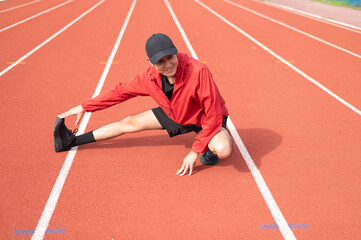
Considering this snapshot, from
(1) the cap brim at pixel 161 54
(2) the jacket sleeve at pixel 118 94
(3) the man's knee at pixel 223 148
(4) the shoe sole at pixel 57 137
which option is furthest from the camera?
(4) the shoe sole at pixel 57 137

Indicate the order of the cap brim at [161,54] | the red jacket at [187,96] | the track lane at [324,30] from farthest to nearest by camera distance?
the track lane at [324,30]
the red jacket at [187,96]
the cap brim at [161,54]

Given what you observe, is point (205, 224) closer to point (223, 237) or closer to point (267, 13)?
point (223, 237)

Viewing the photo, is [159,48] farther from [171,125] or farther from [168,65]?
[171,125]

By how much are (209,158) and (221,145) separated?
394 mm

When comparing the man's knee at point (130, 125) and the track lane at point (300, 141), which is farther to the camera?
the man's knee at point (130, 125)

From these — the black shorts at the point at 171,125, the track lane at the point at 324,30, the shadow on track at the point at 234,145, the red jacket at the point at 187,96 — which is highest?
the red jacket at the point at 187,96

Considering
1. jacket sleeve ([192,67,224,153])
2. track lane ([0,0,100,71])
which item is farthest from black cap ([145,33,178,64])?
track lane ([0,0,100,71])

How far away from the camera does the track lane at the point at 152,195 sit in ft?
8.68

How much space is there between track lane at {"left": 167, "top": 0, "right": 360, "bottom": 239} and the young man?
78 centimetres

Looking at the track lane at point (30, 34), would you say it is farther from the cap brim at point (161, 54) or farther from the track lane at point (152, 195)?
the cap brim at point (161, 54)

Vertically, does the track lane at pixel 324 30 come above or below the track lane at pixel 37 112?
below

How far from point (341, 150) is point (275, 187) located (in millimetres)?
1267

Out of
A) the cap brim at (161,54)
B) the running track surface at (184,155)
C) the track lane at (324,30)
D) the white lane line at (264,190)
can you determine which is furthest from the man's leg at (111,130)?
the track lane at (324,30)

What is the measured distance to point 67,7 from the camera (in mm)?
15281
